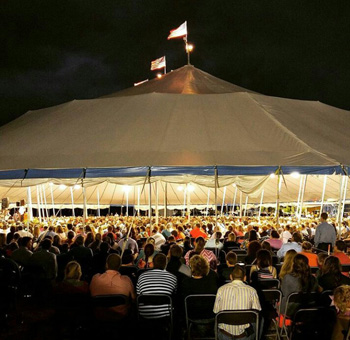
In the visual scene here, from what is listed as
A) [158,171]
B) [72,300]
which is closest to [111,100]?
[158,171]

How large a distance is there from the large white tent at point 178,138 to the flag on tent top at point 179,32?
282cm

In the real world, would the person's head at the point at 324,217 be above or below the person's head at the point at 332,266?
below

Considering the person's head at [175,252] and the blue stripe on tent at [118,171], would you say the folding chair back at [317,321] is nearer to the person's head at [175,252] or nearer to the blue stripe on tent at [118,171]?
the person's head at [175,252]

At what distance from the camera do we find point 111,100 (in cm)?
1148

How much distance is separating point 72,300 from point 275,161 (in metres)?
5.00

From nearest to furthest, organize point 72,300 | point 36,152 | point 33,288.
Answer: point 72,300, point 33,288, point 36,152

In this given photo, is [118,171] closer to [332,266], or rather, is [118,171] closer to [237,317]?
[332,266]

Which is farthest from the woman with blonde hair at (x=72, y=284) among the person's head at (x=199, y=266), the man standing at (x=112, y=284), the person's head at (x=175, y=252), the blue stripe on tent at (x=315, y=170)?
the blue stripe on tent at (x=315, y=170)

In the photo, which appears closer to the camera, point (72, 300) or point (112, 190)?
point (72, 300)

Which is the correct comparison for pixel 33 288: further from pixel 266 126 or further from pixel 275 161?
pixel 266 126

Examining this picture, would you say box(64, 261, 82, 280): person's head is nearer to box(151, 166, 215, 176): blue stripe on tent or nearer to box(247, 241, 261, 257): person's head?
box(247, 241, 261, 257): person's head

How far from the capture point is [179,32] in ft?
48.2

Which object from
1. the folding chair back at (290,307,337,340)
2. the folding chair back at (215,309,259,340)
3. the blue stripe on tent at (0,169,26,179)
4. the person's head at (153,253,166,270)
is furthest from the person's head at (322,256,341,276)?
the blue stripe on tent at (0,169,26,179)

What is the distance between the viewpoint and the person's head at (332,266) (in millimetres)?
5469
